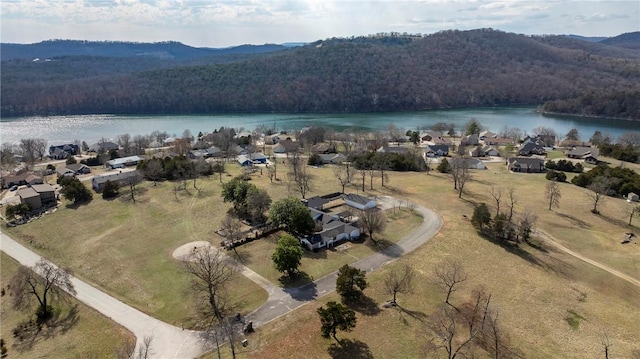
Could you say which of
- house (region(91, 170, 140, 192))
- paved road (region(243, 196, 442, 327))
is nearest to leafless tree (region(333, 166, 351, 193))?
paved road (region(243, 196, 442, 327))

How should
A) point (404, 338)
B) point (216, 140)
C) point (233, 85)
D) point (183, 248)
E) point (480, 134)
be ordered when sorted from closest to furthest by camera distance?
point (404, 338), point (183, 248), point (216, 140), point (480, 134), point (233, 85)

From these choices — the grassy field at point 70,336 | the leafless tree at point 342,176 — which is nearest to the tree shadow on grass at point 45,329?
the grassy field at point 70,336

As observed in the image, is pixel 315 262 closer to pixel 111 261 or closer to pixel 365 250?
pixel 365 250

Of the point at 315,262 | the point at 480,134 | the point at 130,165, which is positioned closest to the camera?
the point at 315,262

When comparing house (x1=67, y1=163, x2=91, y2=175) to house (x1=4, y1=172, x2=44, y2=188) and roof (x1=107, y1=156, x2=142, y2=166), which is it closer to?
roof (x1=107, y1=156, x2=142, y2=166)

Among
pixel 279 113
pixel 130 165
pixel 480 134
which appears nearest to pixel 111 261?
pixel 130 165

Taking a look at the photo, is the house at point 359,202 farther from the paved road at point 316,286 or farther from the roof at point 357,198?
the paved road at point 316,286
